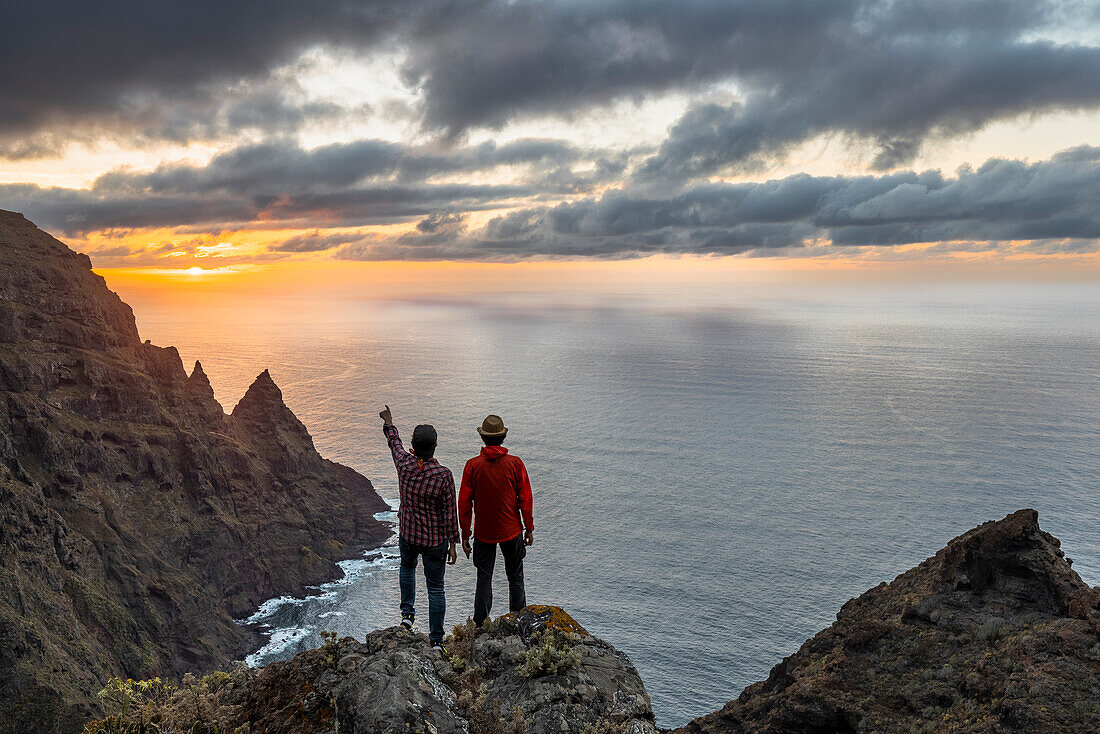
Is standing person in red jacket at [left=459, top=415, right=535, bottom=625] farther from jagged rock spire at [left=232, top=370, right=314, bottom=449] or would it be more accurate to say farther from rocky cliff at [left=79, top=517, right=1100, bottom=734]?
jagged rock spire at [left=232, top=370, right=314, bottom=449]

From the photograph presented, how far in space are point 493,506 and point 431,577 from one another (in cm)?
164

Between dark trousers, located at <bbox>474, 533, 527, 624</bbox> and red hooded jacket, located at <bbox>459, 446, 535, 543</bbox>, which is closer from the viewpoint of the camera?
red hooded jacket, located at <bbox>459, 446, 535, 543</bbox>

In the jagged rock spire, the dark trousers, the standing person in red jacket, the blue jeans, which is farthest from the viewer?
the jagged rock spire

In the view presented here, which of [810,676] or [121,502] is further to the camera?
[121,502]

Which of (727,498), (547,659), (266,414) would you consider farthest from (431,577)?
(266,414)

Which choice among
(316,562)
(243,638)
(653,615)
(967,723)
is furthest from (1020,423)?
(967,723)

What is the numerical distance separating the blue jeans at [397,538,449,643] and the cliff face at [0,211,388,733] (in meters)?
37.7

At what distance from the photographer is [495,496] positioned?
11336 mm

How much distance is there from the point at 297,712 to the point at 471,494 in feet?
14.2

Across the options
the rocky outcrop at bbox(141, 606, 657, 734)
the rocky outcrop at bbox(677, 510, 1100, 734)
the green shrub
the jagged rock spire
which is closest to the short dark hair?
the rocky outcrop at bbox(141, 606, 657, 734)

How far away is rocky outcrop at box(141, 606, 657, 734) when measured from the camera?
751 centimetres

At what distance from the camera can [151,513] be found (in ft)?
257

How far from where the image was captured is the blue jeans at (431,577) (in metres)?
11.1

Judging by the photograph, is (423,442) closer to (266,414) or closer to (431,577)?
(431,577)
